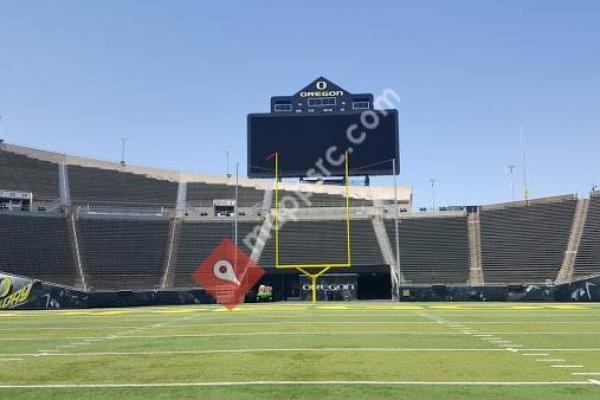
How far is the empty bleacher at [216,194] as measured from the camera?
42219mm

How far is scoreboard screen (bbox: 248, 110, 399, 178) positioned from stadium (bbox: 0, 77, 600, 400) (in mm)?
139

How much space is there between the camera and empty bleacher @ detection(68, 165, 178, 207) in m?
39.0

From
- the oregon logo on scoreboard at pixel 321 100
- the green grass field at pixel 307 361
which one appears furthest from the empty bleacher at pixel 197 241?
the green grass field at pixel 307 361

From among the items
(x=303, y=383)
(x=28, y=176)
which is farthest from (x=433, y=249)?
(x=303, y=383)

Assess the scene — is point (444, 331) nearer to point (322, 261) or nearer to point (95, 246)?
point (322, 261)

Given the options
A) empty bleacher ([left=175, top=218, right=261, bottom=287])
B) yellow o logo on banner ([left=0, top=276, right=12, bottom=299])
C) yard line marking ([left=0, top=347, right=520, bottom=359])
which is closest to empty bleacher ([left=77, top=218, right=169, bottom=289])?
empty bleacher ([left=175, top=218, right=261, bottom=287])

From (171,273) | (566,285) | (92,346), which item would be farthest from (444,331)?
(171,273)

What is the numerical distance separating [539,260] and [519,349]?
77.8ft

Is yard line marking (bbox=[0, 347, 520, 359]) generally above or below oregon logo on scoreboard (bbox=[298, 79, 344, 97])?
below

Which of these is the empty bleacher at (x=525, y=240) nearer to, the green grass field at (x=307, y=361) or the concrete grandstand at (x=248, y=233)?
the concrete grandstand at (x=248, y=233)

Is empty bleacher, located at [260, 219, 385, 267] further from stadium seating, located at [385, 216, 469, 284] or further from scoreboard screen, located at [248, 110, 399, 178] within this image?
scoreboard screen, located at [248, 110, 399, 178]

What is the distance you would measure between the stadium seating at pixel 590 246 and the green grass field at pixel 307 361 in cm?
1717

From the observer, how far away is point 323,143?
36250 mm

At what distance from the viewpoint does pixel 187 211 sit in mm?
40375
